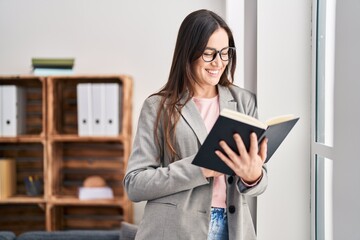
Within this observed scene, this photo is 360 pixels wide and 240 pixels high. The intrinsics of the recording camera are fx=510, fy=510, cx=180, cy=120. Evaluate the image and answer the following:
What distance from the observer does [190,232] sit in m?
1.46

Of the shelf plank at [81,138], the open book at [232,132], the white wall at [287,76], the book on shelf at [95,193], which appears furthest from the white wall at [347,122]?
the book on shelf at [95,193]

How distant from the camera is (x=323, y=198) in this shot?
168 centimetres

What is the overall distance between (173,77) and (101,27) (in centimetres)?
222

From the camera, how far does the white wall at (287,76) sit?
5.78 ft

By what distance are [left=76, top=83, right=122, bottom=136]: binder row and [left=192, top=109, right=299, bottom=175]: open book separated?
209cm

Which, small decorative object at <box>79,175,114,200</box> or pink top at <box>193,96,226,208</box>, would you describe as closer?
pink top at <box>193,96,226,208</box>

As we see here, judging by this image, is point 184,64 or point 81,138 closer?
point 184,64

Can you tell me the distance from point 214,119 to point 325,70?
0.41 meters

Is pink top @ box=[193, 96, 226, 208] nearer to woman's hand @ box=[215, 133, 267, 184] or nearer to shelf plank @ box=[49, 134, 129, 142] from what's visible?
woman's hand @ box=[215, 133, 267, 184]

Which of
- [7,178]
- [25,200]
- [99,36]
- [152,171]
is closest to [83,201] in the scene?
[25,200]

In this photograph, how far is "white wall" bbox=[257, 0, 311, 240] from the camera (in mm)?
1761

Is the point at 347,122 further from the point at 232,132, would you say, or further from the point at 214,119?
the point at 214,119

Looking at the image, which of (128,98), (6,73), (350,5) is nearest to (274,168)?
(350,5)

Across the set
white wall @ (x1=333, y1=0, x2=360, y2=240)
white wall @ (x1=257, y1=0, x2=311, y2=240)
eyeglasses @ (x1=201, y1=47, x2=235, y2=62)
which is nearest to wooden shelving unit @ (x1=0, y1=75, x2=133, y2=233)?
white wall @ (x1=257, y1=0, x2=311, y2=240)
